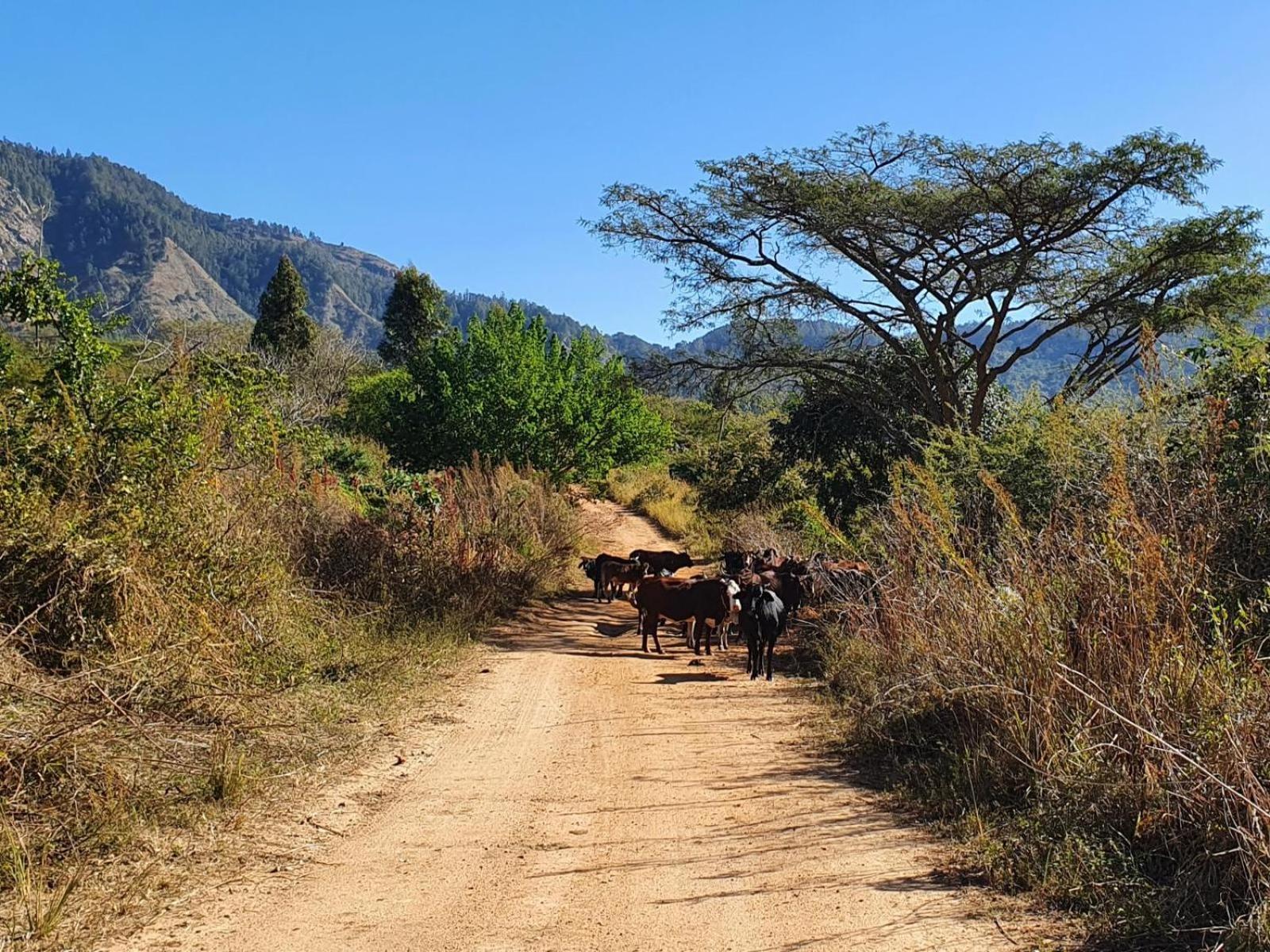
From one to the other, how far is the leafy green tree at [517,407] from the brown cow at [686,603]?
798cm

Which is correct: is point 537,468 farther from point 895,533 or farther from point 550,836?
point 550,836

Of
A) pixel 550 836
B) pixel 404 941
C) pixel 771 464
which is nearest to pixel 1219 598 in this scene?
pixel 550 836

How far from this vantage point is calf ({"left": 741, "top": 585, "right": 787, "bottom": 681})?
10.2 metres

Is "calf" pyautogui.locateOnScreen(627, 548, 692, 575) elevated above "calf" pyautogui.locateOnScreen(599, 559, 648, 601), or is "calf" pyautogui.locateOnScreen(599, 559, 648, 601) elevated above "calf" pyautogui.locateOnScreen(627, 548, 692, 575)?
"calf" pyautogui.locateOnScreen(627, 548, 692, 575)

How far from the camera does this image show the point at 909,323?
61.8ft

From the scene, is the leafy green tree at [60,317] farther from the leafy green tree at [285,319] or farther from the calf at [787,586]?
the leafy green tree at [285,319]

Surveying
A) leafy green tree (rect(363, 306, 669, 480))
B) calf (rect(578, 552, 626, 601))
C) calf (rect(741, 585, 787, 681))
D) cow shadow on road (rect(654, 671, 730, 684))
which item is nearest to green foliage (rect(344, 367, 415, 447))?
leafy green tree (rect(363, 306, 669, 480))

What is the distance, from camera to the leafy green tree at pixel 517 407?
68.1 feet

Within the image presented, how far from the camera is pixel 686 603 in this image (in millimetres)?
12055

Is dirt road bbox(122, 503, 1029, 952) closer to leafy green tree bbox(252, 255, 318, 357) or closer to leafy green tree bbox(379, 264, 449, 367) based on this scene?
leafy green tree bbox(252, 255, 318, 357)

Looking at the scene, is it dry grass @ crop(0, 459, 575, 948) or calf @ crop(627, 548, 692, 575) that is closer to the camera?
dry grass @ crop(0, 459, 575, 948)

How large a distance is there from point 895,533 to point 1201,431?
262 cm

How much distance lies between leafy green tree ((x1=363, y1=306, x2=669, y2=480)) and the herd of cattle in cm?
586

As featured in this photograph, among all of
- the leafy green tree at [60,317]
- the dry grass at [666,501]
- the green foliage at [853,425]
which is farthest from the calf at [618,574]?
the leafy green tree at [60,317]
